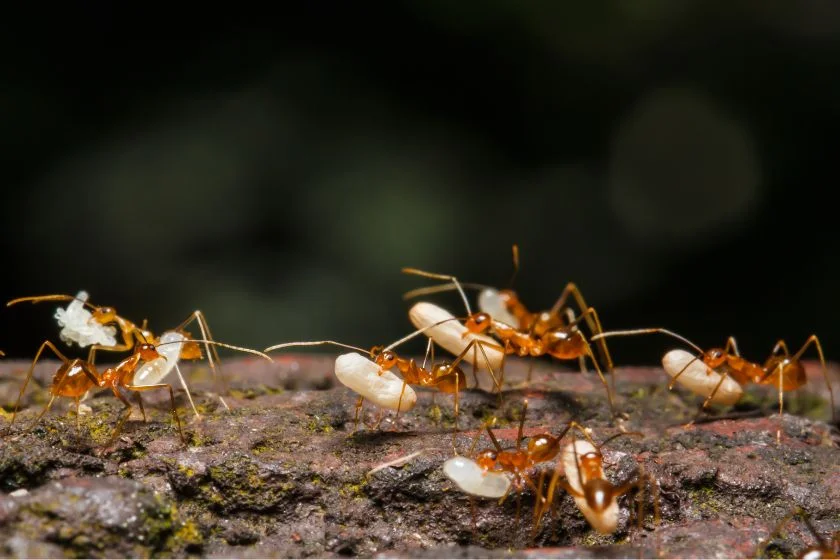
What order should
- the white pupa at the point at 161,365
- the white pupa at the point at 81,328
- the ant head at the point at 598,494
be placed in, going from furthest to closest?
the white pupa at the point at 81,328 → the white pupa at the point at 161,365 → the ant head at the point at 598,494

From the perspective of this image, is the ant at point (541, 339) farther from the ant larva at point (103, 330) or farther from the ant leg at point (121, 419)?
the ant leg at point (121, 419)

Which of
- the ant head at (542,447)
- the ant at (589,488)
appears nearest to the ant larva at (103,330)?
the ant head at (542,447)

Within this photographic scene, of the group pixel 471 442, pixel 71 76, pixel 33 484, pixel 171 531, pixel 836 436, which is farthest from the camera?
pixel 71 76

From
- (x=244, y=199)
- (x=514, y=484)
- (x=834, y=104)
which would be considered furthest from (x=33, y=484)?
(x=834, y=104)

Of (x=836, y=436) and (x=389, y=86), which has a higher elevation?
(x=389, y=86)

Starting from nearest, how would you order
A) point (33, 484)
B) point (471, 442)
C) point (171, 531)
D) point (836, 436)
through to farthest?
point (171, 531), point (33, 484), point (471, 442), point (836, 436)

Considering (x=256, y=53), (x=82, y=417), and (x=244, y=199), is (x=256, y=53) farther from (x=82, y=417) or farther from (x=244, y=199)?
(x=82, y=417)
